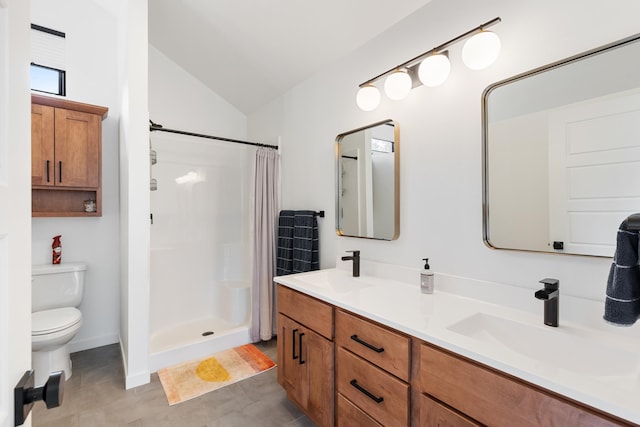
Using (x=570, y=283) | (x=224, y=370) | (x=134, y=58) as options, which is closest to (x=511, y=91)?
(x=570, y=283)

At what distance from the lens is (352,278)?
197 centimetres

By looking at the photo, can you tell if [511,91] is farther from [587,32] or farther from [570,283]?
[570,283]

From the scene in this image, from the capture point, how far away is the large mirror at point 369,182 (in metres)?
1.88

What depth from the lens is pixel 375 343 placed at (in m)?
1.28

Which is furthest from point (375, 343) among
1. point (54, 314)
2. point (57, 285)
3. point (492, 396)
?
point (57, 285)

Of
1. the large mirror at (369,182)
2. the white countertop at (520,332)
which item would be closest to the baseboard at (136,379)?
the white countertop at (520,332)

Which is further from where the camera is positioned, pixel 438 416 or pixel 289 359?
pixel 289 359

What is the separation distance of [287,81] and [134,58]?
1184 millimetres

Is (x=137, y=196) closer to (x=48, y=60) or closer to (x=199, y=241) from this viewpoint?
(x=199, y=241)

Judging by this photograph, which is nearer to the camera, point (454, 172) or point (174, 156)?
point (454, 172)

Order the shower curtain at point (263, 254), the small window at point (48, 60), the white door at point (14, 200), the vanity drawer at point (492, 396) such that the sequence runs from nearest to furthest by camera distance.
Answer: the white door at point (14, 200)
the vanity drawer at point (492, 396)
the small window at point (48, 60)
the shower curtain at point (263, 254)

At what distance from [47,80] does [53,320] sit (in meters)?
2.08

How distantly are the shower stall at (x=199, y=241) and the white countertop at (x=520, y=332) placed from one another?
5.52 feet

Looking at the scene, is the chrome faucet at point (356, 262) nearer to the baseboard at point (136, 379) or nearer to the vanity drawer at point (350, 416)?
the vanity drawer at point (350, 416)
